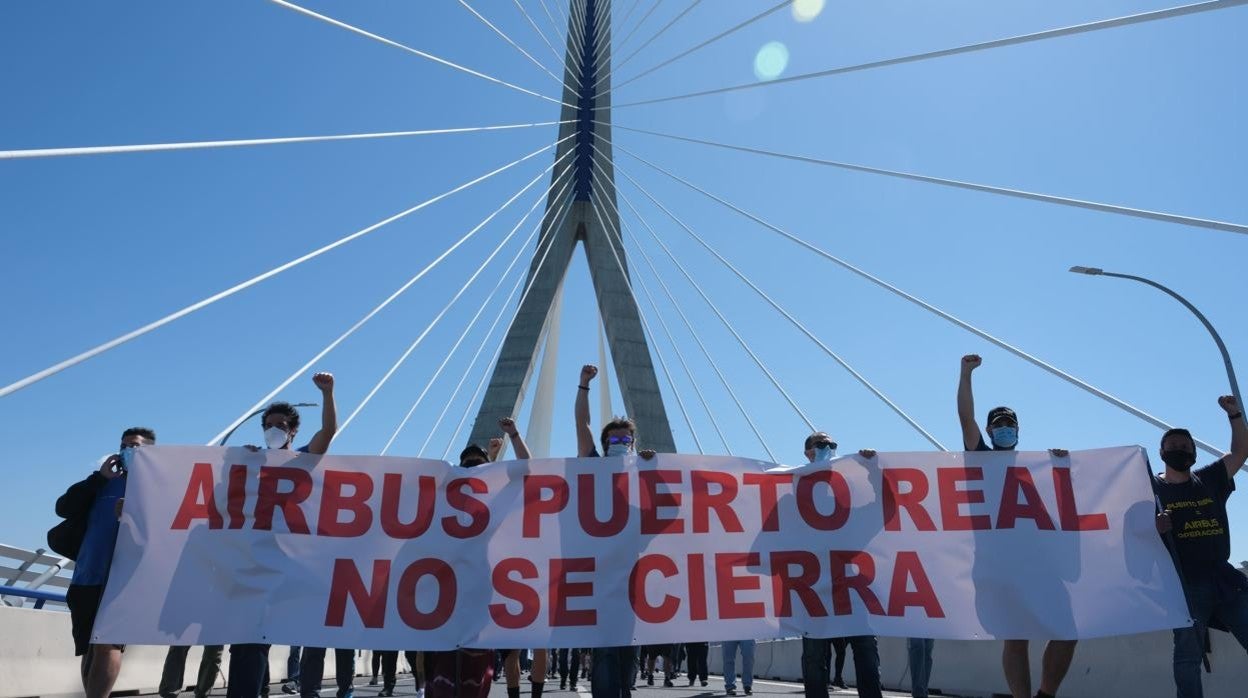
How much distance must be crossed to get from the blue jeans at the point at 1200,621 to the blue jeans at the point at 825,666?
1.55m

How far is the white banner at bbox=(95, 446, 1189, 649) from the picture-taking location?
534cm

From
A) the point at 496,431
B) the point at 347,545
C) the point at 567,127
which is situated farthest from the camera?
the point at 567,127

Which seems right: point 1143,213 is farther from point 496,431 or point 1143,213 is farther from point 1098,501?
point 496,431

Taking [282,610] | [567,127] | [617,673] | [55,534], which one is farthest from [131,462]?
[567,127]

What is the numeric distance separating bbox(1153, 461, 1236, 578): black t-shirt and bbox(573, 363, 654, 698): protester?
9.92ft

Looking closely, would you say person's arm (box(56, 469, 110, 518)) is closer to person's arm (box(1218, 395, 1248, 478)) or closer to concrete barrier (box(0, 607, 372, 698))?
concrete barrier (box(0, 607, 372, 698))

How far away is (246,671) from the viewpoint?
4.84m

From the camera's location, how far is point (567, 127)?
21781mm

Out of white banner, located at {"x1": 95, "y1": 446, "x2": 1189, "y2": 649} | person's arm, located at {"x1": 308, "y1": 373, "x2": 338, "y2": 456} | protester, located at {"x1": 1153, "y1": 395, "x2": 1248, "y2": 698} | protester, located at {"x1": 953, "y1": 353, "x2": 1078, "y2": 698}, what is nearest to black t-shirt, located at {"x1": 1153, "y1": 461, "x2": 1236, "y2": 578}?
protester, located at {"x1": 1153, "y1": 395, "x2": 1248, "y2": 698}

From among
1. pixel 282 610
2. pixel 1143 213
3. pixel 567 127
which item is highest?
pixel 567 127

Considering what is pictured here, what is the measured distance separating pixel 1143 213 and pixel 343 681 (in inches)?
257

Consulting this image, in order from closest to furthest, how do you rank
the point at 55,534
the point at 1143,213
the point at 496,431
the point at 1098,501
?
the point at 55,534 < the point at 1098,501 < the point at 1143,213 < the point at 496,431

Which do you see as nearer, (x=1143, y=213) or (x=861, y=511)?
(x=861, y=511)

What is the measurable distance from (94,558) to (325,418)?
53.4 inches
